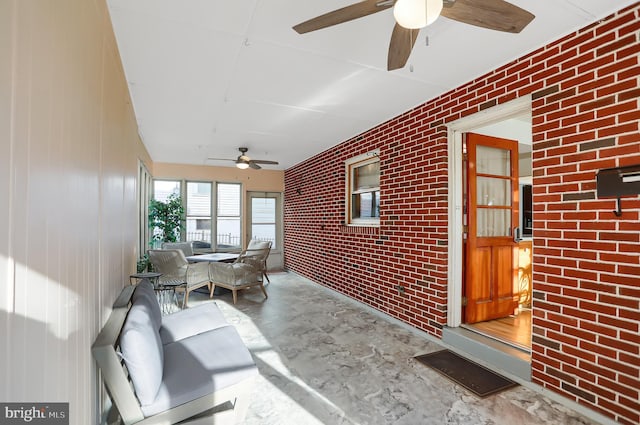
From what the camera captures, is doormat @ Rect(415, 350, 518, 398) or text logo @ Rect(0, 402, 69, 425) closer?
text logo @ Rect(0, 402, 69, 425)

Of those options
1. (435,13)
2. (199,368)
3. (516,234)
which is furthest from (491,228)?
(199,368)

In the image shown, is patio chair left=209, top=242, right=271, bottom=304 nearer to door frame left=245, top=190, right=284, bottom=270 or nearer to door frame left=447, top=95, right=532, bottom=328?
door frame left=245, top=190, right=284, bottom=270

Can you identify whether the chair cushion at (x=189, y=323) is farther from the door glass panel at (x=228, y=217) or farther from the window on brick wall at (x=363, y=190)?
the door glass panel at (x=228, y=217)

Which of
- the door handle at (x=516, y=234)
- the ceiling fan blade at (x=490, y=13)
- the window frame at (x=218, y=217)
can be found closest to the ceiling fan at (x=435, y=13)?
the ceiling fan blade at (x=490, y=13)

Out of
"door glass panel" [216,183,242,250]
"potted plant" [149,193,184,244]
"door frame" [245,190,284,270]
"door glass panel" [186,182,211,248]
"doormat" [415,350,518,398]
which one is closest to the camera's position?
"doormat" [415,350,518,398]

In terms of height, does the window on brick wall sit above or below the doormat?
above

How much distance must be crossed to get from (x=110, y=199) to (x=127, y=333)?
96cm

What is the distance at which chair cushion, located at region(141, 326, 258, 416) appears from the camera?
5.42 ft

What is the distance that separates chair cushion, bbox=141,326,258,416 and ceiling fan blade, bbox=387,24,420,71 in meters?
2.17

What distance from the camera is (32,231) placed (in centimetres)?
86

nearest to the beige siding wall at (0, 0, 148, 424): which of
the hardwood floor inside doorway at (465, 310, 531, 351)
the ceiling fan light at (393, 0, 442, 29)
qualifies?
the ceiling fan light at (393, 0, 442, 29)

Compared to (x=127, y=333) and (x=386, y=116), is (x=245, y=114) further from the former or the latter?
(x=127, y=333)

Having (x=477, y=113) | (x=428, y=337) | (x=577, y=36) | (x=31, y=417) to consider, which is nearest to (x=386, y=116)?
(x=477, y=113)

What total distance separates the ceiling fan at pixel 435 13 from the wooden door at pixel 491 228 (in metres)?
1.79
